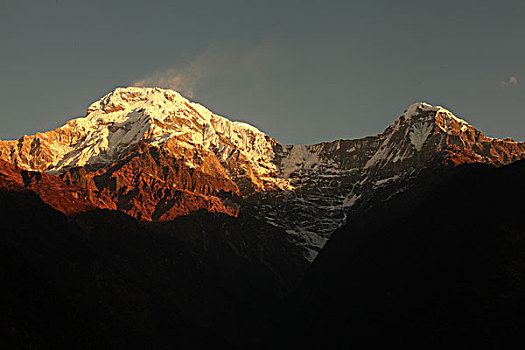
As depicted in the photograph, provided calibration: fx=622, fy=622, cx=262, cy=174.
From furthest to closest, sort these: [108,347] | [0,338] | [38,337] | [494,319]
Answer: [494,319] < [108,347] < [38,337] < [0,338]

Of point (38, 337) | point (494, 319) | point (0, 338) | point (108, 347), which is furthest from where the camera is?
point (494, 319)

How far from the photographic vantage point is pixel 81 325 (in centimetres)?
17888

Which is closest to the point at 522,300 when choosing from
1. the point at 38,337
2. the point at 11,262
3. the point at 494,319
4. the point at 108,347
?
the point at 494,319

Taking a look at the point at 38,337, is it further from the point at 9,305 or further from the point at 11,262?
the point at 11,262

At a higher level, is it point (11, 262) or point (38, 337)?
point (11, 262)

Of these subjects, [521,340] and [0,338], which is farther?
[521,340]

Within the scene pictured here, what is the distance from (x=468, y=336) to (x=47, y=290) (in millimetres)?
130415

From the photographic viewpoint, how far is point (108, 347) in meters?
→ 176

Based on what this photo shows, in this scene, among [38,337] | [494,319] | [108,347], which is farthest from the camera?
[494,319]

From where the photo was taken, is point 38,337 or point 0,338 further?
point 38,337

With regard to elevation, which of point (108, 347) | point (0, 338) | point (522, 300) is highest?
point (522, 300)

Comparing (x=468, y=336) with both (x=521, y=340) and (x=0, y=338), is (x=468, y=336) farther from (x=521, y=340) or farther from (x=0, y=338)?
(x=0, y=338)

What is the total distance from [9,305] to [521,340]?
14386 cm

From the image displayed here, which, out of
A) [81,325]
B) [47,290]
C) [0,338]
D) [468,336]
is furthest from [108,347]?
[468,336]
